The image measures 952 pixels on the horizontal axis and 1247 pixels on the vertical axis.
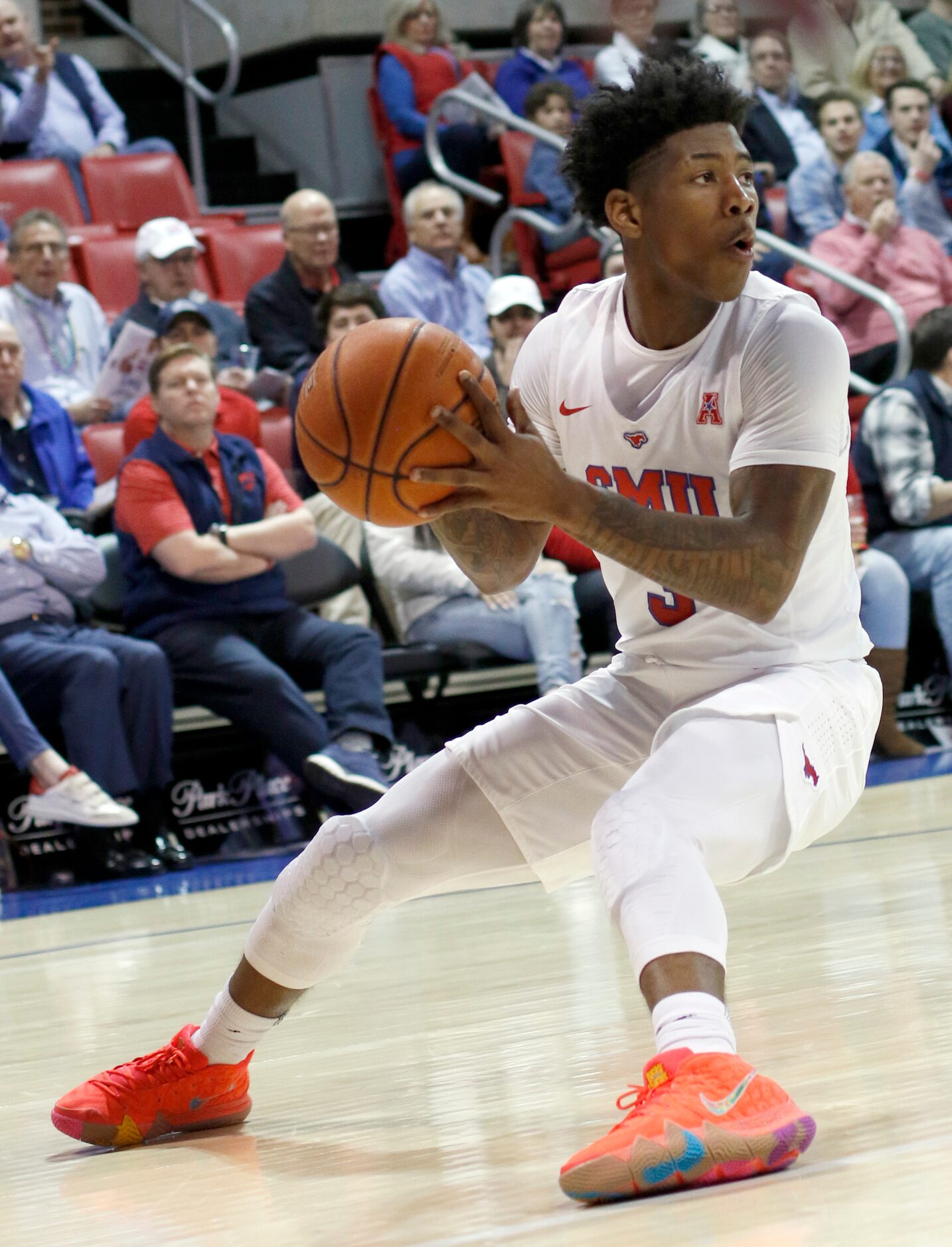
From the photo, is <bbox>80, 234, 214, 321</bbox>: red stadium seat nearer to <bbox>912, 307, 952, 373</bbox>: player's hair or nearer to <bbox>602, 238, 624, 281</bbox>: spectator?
<bbox>602, 238, 624, 281</bbox>: spectator

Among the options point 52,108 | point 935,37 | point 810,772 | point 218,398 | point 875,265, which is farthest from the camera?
point 935,37

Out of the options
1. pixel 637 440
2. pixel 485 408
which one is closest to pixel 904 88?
pixel 637 440

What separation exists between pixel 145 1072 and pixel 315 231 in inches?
206

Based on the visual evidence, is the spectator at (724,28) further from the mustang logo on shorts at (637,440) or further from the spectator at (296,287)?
the mustang logo on shorts at (637,440)

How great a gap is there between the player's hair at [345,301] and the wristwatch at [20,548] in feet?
5.42

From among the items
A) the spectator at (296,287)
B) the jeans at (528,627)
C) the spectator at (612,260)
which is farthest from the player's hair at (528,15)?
the jeans at (528,627)

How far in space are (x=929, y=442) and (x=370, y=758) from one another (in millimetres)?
2586

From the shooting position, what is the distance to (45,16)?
10.8 meters

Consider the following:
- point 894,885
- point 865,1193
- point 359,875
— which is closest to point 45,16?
point 894,885

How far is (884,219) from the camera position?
8.24 meters

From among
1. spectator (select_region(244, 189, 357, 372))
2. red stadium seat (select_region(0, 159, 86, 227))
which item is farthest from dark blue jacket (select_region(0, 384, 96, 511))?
red stadium seat (select_region(0, 159, 86, 227))

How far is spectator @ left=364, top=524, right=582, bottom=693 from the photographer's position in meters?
5.96

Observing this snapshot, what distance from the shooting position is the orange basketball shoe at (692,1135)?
6.01ft

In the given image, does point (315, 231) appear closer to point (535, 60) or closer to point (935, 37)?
point (535, 60)
